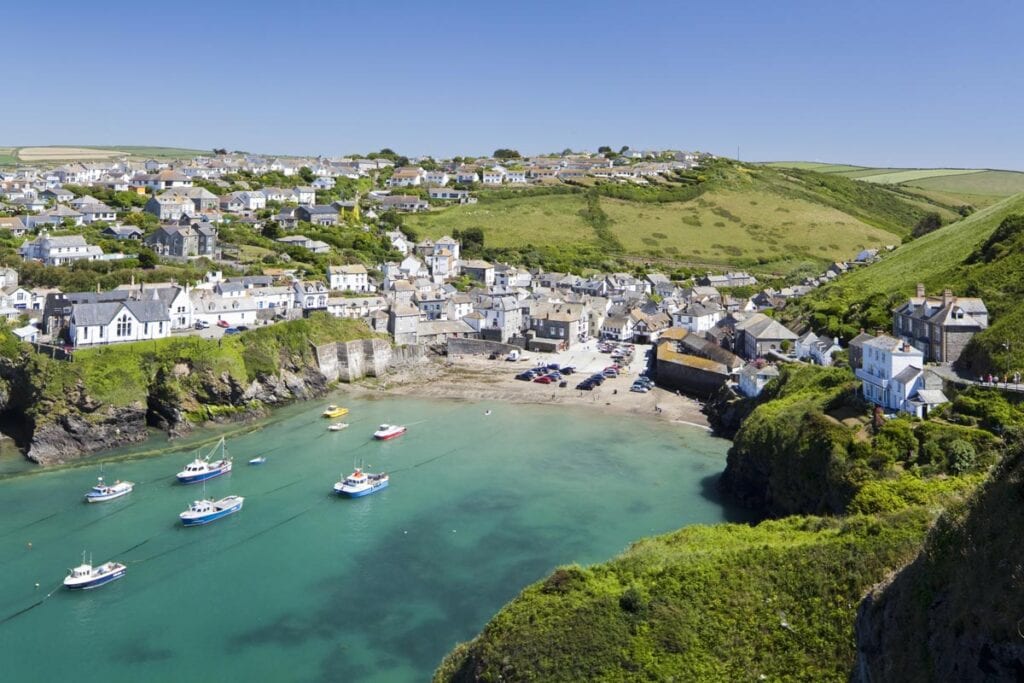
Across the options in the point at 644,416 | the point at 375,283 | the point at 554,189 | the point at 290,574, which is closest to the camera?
the point at 290,574

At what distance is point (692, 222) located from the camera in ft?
368

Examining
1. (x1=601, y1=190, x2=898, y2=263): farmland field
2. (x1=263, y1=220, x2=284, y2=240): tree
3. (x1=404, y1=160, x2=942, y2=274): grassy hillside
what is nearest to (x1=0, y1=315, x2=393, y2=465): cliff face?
(x1=263, y1=220, x2=284, y2=240): tree

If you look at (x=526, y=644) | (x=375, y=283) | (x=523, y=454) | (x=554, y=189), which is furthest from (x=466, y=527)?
(x=554, y=189)

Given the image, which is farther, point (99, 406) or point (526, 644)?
point (99, 406)

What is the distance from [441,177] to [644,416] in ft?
323

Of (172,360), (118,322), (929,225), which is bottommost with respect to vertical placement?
(172,360)

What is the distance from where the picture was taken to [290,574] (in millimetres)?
25266

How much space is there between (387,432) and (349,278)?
2991cm

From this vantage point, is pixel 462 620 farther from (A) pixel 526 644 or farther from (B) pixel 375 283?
(B) pixel 375 283

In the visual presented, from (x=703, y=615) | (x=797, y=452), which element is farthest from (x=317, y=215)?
(x=703, y=615)

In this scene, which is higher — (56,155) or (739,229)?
(56,155)

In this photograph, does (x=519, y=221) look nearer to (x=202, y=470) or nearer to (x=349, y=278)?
(x=349, y=278)

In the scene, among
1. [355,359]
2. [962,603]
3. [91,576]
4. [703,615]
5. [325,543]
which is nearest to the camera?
[962,603]

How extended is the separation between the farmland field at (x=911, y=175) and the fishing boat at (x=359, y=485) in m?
155
